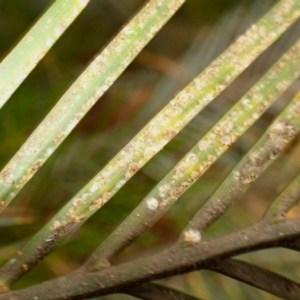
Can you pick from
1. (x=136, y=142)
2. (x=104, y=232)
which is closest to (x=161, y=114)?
(x=136, y=142)

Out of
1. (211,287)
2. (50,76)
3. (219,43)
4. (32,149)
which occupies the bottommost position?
(32,149)

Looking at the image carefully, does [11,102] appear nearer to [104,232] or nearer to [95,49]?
[95,49]

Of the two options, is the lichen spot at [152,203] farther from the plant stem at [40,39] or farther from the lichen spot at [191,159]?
the plant stem at [40,39]

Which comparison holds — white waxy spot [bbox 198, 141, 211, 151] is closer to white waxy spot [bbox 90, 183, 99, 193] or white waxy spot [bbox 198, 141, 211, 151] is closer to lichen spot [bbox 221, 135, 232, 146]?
lichen spot [bbox 221, 135, 232, 146]

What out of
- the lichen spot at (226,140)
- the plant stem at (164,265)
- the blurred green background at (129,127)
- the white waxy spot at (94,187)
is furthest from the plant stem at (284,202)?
the blurred green background at (129,127)

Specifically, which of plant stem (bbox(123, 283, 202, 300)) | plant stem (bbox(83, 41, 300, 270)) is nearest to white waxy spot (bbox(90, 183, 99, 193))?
plant stem (bbox(83, 41, 300, 270))

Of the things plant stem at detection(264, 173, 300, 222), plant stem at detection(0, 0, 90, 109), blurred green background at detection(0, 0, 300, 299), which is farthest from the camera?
blurred green background at detection(0, 0, 300, 299)
